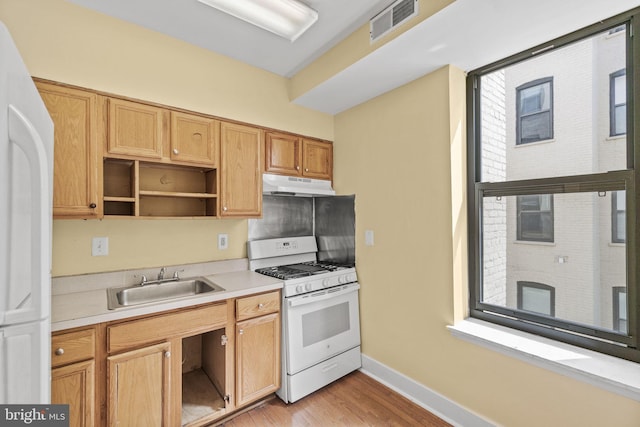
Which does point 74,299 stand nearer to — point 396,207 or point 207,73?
point 207,73

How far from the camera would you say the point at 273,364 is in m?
2.25

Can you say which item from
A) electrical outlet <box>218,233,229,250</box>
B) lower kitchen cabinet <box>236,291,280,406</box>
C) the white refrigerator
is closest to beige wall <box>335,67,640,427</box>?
lower kitchen cabinet <box>236,291,280,406</box>

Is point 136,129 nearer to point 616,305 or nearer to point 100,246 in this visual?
point 100,246

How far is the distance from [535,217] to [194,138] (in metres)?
→ 2.46

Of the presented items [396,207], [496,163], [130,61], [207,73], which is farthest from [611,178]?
[130,61]

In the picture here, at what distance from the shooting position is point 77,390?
1.50 metres

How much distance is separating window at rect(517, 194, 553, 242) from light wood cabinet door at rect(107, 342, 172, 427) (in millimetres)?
2402

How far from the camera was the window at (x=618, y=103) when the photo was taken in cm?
157

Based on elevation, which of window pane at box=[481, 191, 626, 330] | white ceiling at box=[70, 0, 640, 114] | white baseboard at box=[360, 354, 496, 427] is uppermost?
white ceiling at box=[70, 0, 640, 114]

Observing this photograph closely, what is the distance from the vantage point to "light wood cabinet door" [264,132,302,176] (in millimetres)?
2654

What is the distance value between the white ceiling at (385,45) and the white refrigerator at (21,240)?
4.64 ft

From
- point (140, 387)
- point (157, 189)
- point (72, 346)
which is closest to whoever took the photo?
point (72, 346)

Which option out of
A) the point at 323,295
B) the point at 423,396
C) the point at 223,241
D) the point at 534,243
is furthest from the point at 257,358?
the point at 534,243

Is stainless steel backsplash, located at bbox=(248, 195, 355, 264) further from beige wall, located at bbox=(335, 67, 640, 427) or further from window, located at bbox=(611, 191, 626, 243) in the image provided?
window, located at bbox=(611, 191, 626, 243)
